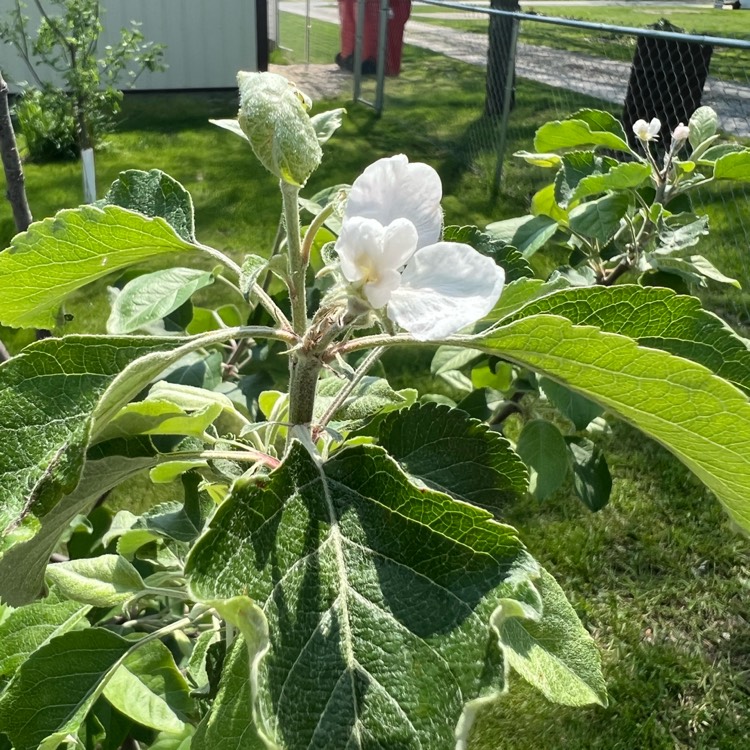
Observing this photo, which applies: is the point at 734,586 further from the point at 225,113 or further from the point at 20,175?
the point at 225,113

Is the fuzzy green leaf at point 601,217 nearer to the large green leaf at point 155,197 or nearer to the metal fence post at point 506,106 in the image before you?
the large green leaf at point 155,197

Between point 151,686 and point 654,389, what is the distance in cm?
87

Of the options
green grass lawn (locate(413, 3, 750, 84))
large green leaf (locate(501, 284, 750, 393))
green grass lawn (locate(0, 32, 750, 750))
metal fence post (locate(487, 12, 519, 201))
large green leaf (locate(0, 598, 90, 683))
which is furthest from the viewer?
green grass lawn (locate(413, 3, 750, 84))

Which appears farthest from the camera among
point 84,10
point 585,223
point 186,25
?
point 186,25

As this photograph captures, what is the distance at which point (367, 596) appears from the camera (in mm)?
586

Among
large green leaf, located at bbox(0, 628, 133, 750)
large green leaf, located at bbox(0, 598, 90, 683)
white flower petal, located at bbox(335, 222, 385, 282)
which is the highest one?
white flower petal, located at bbox(335, 222, 385, 282)

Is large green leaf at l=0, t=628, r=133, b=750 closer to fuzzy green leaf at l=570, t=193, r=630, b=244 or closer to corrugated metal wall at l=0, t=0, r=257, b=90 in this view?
→ fuzzy green leaf at l=570, t=193, r=630, b=244

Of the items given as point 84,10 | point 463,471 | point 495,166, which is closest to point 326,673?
point 463,471

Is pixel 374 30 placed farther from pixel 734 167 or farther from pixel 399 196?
pixel 399 196

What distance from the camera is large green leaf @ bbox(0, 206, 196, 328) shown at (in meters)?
0.71

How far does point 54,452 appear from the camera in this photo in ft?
1.93

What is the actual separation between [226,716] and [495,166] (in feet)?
19.0

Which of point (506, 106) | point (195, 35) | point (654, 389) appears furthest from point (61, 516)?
point (195, 35)

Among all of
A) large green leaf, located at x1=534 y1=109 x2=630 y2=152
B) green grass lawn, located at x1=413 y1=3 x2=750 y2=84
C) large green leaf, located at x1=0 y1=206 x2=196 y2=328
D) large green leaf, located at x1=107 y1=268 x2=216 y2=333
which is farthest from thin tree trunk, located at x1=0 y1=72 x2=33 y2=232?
green grass lawn, located at x1=413 y1=3 x2=750 y2=84
